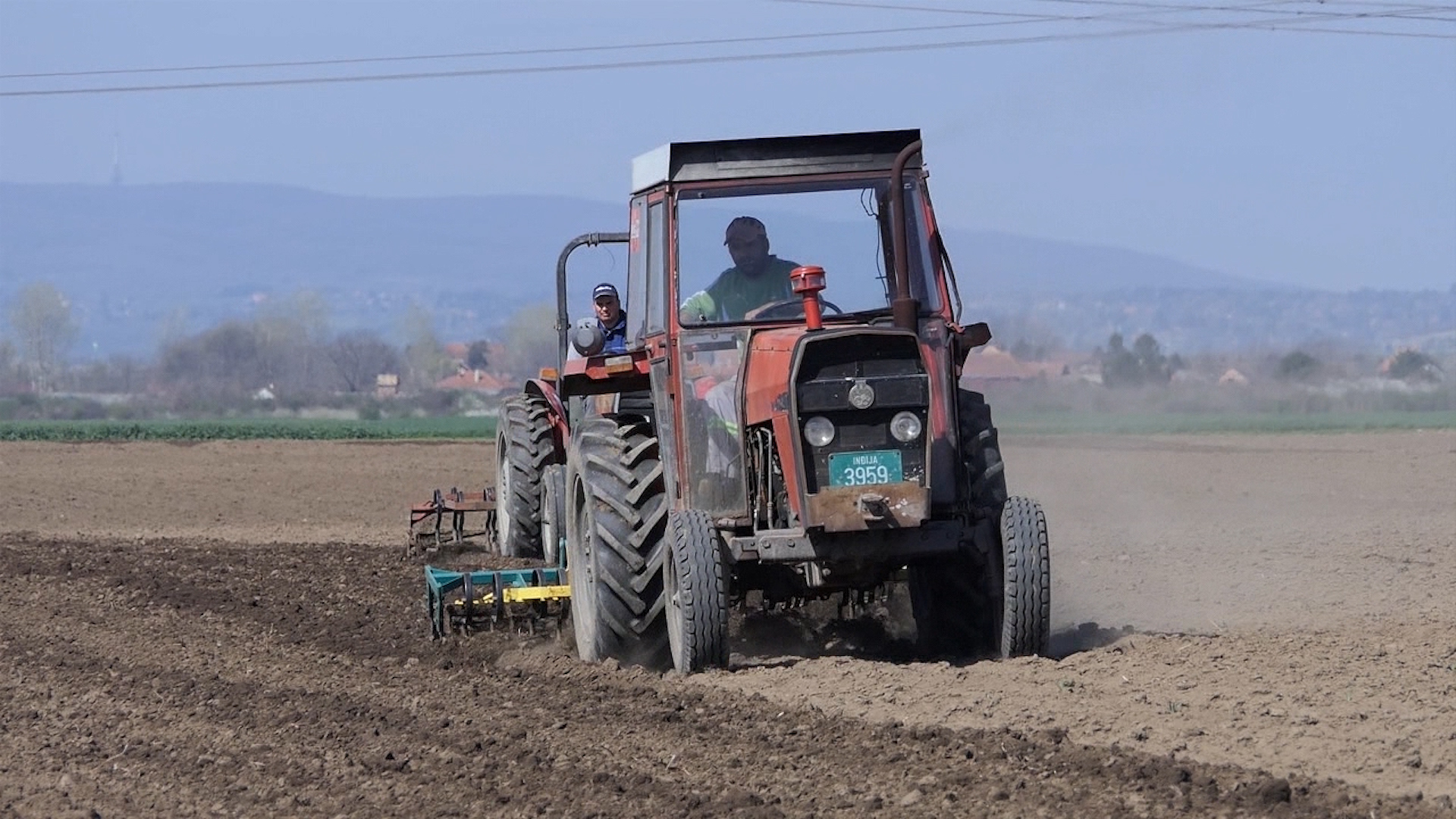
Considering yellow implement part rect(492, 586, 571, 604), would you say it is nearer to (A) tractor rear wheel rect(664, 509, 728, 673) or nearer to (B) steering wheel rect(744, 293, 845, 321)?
(A) tractor rear wheel rect(664, 509, 728, 673)

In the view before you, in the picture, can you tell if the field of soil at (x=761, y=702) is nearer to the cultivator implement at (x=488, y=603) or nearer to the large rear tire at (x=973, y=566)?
the cultivator implement at (x=488, y=603)

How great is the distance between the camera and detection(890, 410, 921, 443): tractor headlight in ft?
26.2

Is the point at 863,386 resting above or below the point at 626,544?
above

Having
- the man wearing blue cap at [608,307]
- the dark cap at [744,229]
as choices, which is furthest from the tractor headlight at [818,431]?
the man wearing blue cap at [608,307]

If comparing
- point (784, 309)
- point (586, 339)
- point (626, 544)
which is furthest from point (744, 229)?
point (626, 544)

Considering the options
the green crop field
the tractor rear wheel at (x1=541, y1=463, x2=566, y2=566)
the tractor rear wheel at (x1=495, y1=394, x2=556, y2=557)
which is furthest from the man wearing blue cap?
the green crop field

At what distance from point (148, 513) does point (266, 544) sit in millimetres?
5308

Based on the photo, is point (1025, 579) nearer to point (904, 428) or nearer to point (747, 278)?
point (904, 428)

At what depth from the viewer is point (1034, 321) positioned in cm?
3027

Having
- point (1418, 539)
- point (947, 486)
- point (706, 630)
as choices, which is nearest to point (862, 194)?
point (947, 486)

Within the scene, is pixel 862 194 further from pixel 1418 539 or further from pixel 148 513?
pixel 148 513

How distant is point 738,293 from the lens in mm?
8781

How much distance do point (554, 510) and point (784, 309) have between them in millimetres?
3886

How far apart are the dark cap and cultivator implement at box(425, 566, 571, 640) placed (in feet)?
7.30
